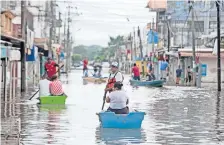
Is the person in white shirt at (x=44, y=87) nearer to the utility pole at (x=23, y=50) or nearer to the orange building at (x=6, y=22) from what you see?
the utility pole at (x=23, y=50)

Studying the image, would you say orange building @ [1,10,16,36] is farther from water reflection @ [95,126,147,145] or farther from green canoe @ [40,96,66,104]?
water reflection @ [95,126,147,145]

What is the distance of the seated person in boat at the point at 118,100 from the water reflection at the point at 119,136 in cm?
68

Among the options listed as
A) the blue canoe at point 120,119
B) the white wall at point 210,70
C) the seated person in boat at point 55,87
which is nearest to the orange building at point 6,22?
the white wall at point 210,70

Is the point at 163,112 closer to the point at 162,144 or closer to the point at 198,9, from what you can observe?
the point at 162,144

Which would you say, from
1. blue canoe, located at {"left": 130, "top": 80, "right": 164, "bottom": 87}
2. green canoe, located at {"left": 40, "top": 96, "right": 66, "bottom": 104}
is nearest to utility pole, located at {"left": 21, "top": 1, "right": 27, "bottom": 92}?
green canoe, located at {"left": 40, "top": 96, "right": 66, "bottom": 104}

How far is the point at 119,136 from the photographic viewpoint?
55.0 ft

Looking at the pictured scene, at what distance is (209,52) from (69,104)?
3627 centimetres

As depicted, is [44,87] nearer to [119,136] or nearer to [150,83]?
[119,136]

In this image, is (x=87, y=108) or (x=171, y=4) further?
(x=171, y=4)

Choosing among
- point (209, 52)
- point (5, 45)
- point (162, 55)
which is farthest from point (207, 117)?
point (162, 55)

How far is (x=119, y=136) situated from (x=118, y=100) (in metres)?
1.89

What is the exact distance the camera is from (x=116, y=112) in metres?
18.6

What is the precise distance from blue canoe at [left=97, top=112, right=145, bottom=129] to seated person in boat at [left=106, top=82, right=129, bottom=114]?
1.09ft

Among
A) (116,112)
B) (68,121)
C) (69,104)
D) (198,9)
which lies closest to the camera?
(116,112)
